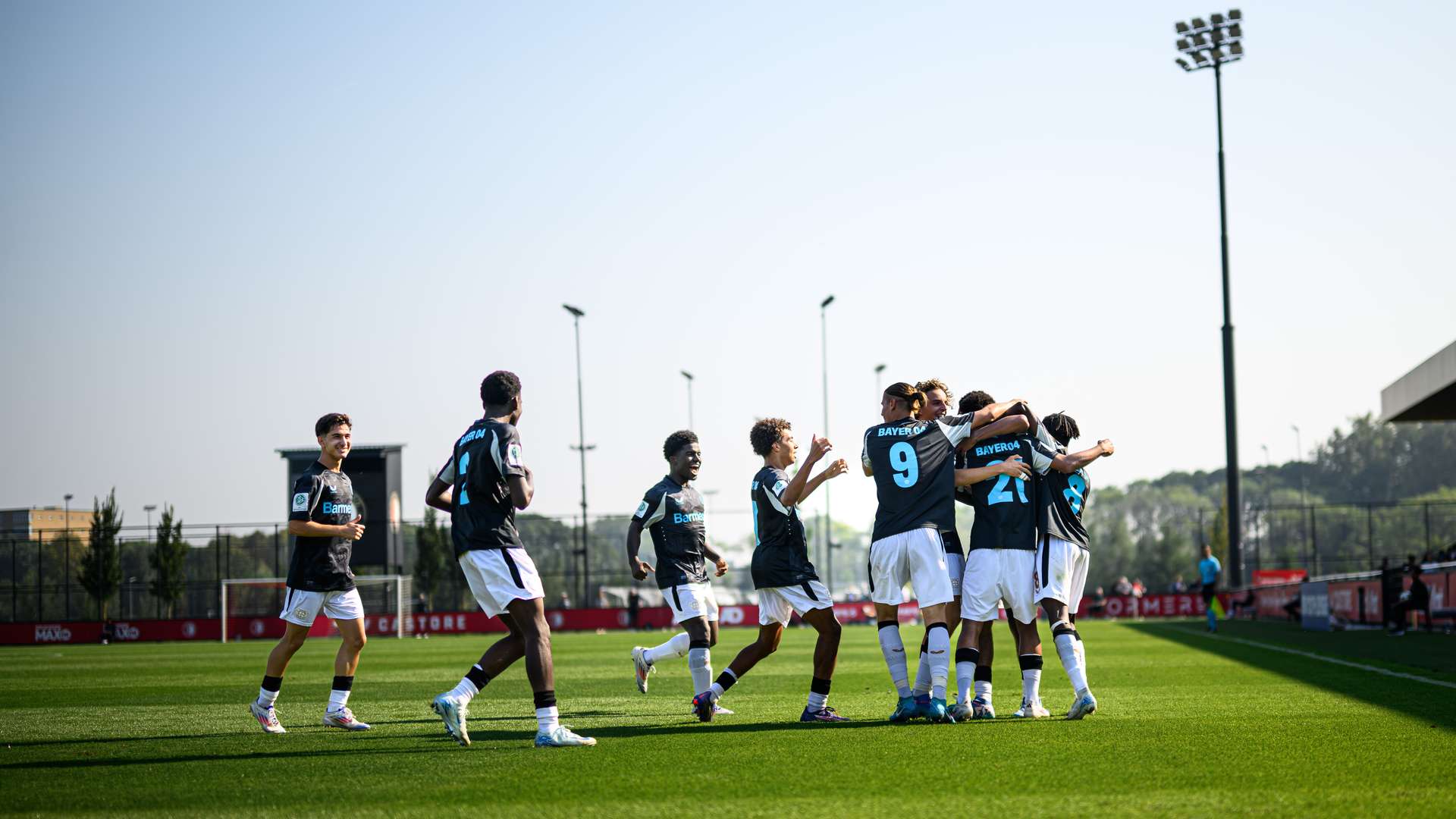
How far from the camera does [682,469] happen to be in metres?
9.09

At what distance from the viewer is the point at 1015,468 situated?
26.1 ft

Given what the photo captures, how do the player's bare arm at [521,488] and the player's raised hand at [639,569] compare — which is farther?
the player's raised hand at [639,569]

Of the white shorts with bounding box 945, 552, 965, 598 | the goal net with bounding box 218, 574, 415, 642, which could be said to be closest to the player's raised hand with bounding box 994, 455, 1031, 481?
the white shorts with bounding box 945, 552, 965, 598

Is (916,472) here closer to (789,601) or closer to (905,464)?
(905,464)

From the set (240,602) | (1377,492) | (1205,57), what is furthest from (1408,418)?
(1377,492)

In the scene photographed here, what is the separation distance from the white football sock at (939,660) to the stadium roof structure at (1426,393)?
793 inches

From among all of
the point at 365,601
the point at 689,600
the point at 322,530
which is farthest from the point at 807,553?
the point at 365,601

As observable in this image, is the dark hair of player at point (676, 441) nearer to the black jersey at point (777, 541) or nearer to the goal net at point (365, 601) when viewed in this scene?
the black jersey at point (777, 541)

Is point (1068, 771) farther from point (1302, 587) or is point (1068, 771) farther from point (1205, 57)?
point (1205, 57)

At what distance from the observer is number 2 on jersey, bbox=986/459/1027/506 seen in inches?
322

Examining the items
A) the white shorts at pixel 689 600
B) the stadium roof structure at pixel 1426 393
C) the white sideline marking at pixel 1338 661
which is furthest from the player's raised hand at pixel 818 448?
the stadium roof structure at pixel 1426 393

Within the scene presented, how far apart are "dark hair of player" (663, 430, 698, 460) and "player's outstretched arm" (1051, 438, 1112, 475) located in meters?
2.53

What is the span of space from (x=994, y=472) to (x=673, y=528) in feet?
7.89

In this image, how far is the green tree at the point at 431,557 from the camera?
189 ft
